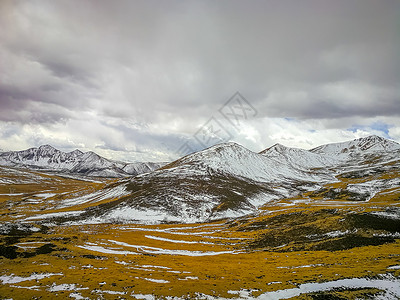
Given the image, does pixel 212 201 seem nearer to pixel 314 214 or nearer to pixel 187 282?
pixel 314 214

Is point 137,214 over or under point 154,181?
under

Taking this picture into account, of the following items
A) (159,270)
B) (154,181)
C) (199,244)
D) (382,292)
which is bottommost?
(199,244)

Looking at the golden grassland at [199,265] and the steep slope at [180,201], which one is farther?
the steep slope at [180,201]

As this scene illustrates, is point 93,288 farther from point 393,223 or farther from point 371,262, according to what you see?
point 393,223

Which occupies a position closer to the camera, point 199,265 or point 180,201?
point 199,265

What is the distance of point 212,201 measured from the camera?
15100 cm

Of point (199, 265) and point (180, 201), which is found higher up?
point (180, 201)

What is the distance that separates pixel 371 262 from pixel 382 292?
11.3 meters

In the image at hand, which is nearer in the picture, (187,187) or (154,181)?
(187,187)

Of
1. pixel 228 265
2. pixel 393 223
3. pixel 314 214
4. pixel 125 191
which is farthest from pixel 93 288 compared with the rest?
pixel 125 191

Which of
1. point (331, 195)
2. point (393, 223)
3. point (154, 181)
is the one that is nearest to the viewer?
point (393, 223)

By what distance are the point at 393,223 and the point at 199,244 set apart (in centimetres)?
5314

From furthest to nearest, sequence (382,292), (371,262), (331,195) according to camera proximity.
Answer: (331,195), (371,262), (382,292)

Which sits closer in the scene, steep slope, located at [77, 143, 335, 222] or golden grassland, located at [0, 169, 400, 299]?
golden grassland, located at [0, 169, 400, 299]
